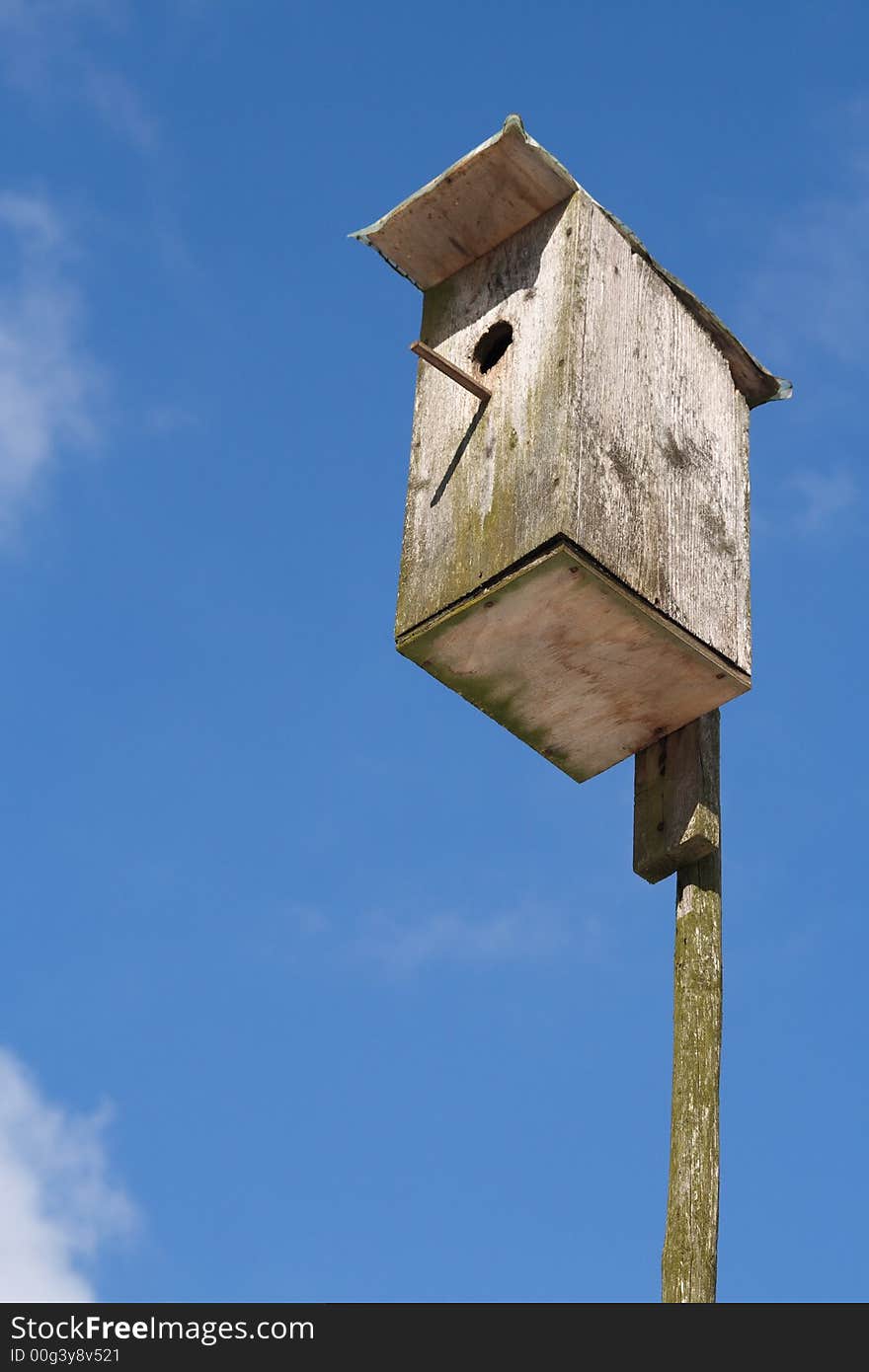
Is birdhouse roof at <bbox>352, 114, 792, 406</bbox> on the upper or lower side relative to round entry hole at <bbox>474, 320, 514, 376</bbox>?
upper

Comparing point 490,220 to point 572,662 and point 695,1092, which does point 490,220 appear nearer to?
point 572,662

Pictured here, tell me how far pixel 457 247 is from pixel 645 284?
1.95 feet

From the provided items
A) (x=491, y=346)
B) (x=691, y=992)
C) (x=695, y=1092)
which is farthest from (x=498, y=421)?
(x=695, y=1092)

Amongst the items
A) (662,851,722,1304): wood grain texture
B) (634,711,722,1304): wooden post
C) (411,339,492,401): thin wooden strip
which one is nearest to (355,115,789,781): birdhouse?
(411,339,492,401): thin wooden strip

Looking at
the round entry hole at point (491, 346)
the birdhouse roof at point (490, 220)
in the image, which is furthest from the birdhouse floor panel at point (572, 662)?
the birdhouse roof at point (490, 220)

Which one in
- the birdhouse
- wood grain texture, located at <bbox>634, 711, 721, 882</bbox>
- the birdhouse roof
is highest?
the birdhouse roof

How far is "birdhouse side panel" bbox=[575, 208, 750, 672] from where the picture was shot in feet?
15.2

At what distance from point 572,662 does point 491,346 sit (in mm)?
994

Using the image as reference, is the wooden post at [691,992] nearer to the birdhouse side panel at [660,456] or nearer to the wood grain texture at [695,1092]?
the wood grain texture at [695,1092]

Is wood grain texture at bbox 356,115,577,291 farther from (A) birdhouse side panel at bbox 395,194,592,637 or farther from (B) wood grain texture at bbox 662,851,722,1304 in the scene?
(B) wood grain texture at bbox 662,851,722,1304

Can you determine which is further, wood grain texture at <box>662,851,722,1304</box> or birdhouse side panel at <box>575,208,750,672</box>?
birdhouse side panel at <box>575,208,750,672</box>

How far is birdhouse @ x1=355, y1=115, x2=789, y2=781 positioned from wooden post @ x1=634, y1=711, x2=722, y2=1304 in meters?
0.12
